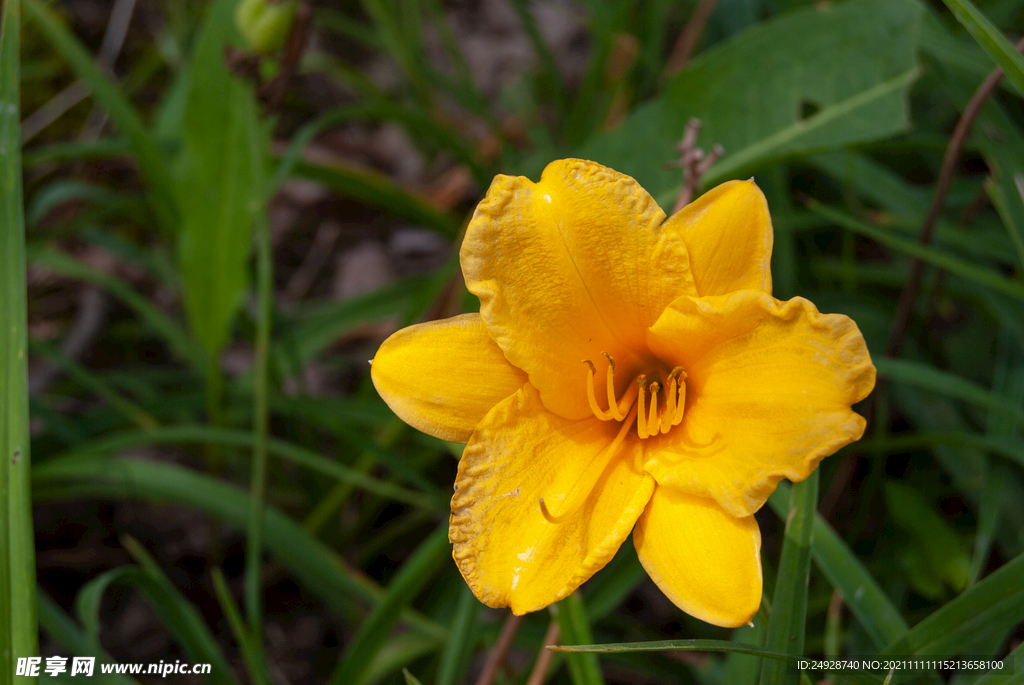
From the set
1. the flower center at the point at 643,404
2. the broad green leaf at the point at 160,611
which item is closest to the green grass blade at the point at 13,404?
the broad green leaf at the point at 160,611

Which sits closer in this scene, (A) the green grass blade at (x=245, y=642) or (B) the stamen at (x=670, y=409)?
(B) the stamen at (x=670, y=409)

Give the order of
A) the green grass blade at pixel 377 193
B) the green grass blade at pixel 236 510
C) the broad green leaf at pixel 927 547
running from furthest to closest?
the green grass blade at pixel 377 193, the green grass blade at pixel 236 510, the broad green leaf at pixel 927 547

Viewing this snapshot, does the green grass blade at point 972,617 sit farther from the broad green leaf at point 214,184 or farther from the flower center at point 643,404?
the broad green leaf at point 214,184

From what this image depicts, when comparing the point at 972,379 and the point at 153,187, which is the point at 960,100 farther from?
the point at 153,187

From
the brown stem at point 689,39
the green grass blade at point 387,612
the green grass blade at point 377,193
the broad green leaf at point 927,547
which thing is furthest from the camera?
the brown stem at point 689,39

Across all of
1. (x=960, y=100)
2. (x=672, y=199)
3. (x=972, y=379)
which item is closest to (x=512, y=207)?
(x=672, y=199)

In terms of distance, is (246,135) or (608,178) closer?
(608,178)

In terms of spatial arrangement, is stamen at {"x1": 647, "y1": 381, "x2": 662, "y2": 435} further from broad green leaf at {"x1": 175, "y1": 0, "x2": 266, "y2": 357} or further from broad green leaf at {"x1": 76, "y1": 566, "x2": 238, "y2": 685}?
broad green leaf at {"x1": 175, "y1": 0, "x2": 266, "y2": 357}
